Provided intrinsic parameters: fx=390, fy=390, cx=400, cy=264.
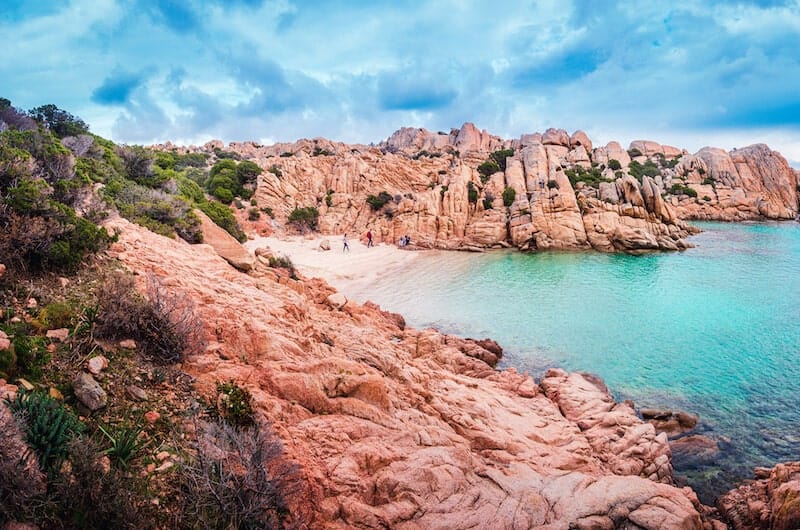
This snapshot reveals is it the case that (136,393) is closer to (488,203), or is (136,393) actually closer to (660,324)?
(660,324)

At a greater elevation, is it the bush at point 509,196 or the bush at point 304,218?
the bush at point 509,196

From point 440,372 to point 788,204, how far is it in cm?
8284

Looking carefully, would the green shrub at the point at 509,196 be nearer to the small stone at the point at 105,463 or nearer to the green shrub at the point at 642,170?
the green shrub at the point at 642,170

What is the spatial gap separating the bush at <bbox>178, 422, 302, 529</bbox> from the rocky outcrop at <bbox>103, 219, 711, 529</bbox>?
435 millimetres

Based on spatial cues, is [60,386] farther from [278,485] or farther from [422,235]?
[422,235]

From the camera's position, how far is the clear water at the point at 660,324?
9930 mm

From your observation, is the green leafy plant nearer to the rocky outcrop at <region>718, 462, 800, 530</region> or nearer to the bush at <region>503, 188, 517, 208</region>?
the rocky outcrop at <region>718, 462, 800, 530</region>

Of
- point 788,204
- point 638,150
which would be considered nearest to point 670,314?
point 788,204

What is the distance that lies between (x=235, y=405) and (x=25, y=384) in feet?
7.00

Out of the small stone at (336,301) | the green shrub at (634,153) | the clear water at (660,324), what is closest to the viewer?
the clear water at (660,324)

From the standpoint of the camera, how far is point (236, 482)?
391cm

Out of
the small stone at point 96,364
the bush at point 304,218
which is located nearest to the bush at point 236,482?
the small stone at point 96,364

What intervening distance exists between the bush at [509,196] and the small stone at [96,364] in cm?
3961

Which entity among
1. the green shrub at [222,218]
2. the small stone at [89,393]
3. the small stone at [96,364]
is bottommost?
the small stone at [89,393]
